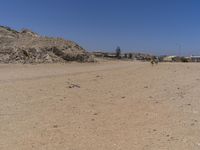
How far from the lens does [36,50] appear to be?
37.8 metres

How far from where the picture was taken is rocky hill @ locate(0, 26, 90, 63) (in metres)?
35.0

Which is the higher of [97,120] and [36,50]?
[36,50]

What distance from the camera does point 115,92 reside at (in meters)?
16.0

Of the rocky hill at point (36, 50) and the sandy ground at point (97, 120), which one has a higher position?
the rocky hill at point (36, 50)

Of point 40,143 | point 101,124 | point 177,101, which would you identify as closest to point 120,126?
point 101,124

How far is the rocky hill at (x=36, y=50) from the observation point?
35.0 meters

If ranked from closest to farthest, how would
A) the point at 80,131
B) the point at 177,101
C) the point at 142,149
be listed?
the point at 142,149
the point at 80,131
the point at 177,101

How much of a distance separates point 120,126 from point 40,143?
236 cm

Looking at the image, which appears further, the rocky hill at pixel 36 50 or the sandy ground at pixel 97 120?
the rocky hill at pixel 36 50

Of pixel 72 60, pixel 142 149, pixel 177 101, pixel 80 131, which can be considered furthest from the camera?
pixel 72 60

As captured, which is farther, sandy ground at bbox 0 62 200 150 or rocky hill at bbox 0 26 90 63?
rocky hill at bbox 0 26 90 63

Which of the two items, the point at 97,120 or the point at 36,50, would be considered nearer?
the point at 97,120

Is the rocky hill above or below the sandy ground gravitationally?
above

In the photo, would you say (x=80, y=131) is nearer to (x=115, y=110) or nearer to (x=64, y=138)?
(x=64, y=138)
